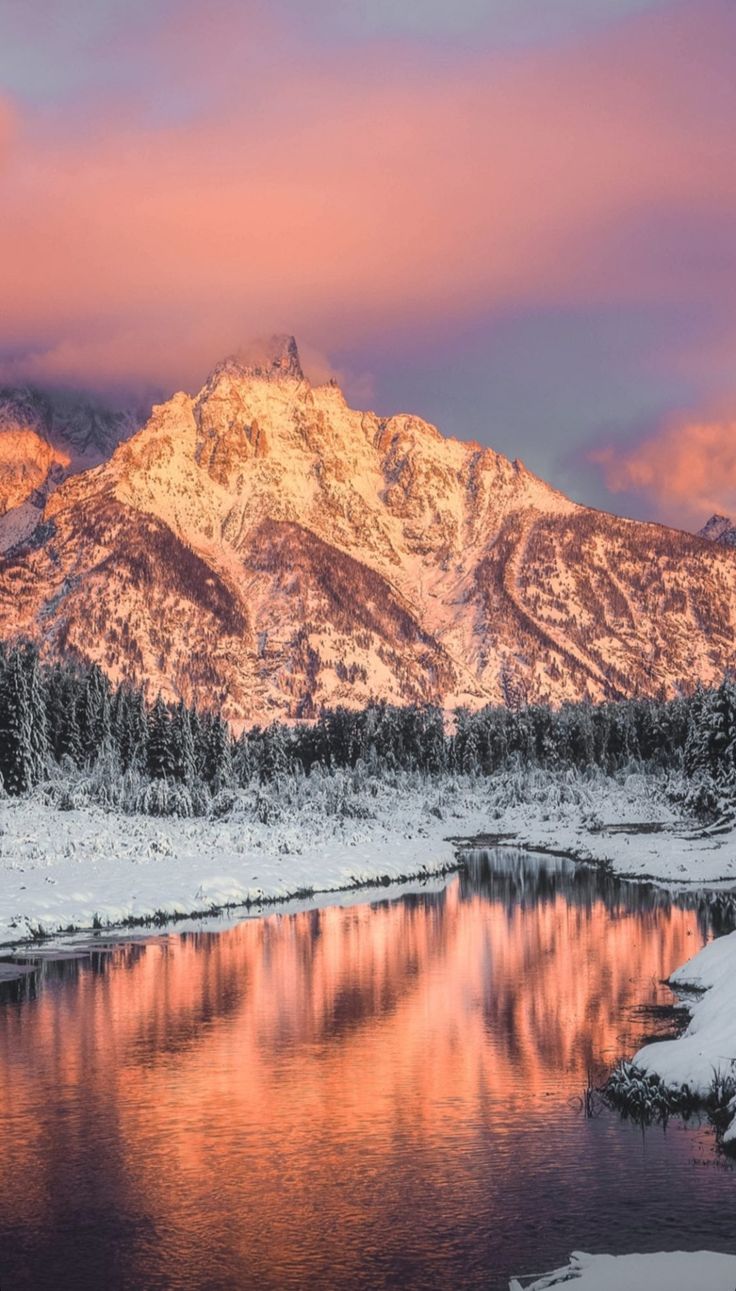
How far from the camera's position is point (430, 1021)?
27766mm

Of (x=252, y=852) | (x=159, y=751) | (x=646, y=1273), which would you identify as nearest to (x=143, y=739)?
(x=159, y=751)

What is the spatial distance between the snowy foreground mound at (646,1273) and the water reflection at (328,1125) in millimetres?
648

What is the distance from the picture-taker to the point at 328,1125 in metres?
19.9

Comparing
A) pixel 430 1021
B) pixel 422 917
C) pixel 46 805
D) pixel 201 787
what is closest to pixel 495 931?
pixel 422 917

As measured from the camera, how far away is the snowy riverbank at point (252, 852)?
1816 inches

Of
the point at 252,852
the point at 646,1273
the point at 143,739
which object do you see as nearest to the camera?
the point at 646,1273

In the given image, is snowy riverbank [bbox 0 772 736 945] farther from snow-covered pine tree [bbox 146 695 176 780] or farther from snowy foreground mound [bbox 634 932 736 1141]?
snow-covered pine tree [bbox 146 695 176 780]

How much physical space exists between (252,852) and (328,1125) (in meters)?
42.3

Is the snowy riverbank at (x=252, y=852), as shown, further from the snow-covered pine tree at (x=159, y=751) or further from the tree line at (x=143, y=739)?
the snow-covered pine tree at (x=159, y=751)

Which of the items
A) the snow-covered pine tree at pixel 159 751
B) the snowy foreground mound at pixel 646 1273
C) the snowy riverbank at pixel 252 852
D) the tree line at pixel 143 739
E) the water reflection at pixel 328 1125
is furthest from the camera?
the snow-covered pine tree at pixel 159 751

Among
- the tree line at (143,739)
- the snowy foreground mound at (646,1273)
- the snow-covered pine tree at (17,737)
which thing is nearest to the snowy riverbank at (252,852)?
the tree line at (143,739)

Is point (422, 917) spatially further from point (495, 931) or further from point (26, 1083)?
point (26, 1083)

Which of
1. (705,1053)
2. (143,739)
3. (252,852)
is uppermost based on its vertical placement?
(143,739)

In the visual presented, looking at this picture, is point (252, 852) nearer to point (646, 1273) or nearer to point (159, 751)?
point (646, 1273)
